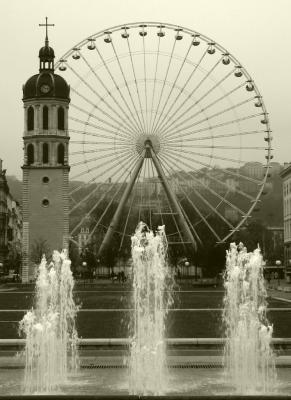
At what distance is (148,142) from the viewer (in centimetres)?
5944

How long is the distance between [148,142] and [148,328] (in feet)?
134

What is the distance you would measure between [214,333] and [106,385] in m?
9.68

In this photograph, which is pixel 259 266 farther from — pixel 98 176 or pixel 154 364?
pixel 98 176

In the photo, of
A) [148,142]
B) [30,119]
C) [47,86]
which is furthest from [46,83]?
[148,142]

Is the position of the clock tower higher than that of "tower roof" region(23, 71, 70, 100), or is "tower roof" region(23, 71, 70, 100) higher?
"tower roof" region(23, 71, 70, 100)

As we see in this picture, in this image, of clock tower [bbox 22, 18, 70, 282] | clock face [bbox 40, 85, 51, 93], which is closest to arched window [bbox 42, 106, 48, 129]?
clock tower [bbox 22, 18, 70, 282]

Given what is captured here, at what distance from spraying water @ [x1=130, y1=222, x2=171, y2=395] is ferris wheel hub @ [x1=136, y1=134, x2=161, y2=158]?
117 ft

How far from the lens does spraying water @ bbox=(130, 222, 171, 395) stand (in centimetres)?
1547

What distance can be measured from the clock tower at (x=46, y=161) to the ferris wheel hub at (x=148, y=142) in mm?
34331

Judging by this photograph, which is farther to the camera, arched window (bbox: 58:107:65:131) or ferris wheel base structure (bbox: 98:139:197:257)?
arched window (bbox: 58:107:65:131)

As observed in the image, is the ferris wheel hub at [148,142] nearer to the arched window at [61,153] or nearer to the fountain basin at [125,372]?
the arched window at [61,153]

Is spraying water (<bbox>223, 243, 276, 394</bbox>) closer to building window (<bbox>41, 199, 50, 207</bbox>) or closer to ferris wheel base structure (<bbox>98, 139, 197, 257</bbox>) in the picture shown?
ferris wheel base structure (<bbox>98, 139, 197, 257</bbox>)

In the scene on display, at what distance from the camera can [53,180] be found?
308ft

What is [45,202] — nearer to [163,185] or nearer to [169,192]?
[169,192]
